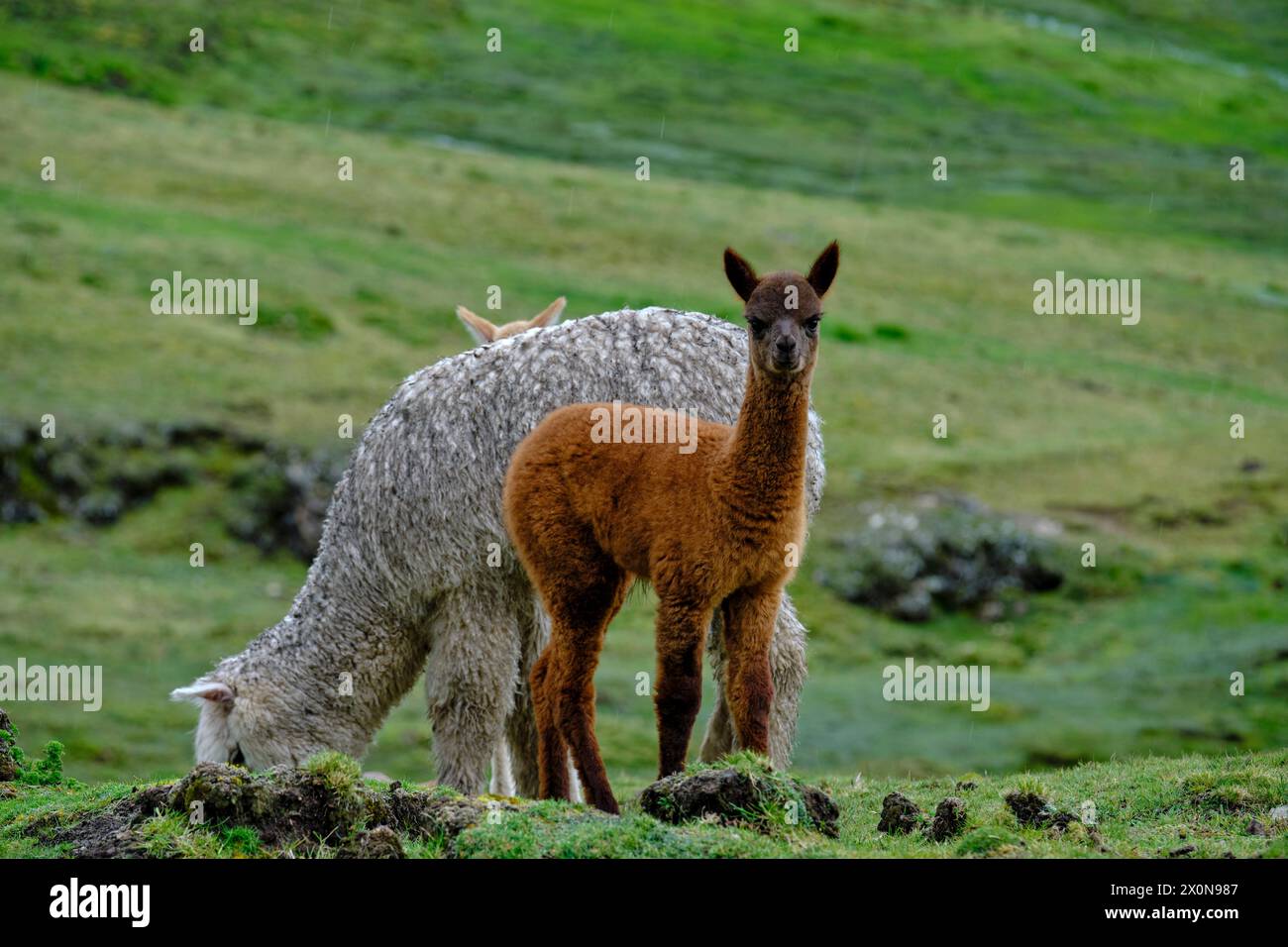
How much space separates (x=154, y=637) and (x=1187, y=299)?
47.8 m

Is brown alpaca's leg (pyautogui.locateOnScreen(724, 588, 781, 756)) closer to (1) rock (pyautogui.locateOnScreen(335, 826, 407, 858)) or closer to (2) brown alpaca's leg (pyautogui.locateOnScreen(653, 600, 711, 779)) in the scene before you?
(2) brown alpaca's leg (pyautogui.locateOnScreen(653, 600, 711, 779))

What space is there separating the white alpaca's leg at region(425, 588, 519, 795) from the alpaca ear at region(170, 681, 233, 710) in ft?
4.41

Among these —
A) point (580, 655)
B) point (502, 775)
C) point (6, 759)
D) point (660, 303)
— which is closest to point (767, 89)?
point (660, 303)

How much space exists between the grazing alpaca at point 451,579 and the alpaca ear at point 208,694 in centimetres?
2

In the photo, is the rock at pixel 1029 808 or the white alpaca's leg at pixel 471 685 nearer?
the rock at pixel 1029 808

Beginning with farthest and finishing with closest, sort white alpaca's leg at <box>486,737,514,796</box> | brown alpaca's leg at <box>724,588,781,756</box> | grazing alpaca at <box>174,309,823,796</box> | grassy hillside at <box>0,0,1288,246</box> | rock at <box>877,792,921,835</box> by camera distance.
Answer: grassy hillside at <box>0,0,1288,246</box> < white alpaca's leg at <box>486,737,514,796</box> < grazing alpaca at <box>174,309,823,796</box> < rock at <box>877,792,921,835</box> < brown alpaca's leg at <box>724,588,781,756</box>

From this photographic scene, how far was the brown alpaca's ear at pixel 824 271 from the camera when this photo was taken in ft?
29.1

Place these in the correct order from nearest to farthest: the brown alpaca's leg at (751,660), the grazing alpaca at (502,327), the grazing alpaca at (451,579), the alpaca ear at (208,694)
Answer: the brown alpaca's leg at (751,660), the alpaca ear at (208,694), the grazing alpaca at (451,579), the grazing alpaca at (502,327)

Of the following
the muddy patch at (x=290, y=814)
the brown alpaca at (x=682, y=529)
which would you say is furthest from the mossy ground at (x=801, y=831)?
the brown alpaca at (x=682, y=529)

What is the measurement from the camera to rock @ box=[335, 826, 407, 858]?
811 cm

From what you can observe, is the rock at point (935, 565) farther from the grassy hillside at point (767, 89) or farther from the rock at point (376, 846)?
the grassy hillside at point (767, 89)

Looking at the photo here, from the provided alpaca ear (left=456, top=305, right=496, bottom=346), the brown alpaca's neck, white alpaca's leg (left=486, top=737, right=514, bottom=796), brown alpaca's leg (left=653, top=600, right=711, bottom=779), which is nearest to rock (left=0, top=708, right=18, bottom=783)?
white alpaca's leg (left=486, top=737, right=514, bottom=796)

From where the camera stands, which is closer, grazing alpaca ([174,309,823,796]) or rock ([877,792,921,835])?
rock ([877,792,921,835])

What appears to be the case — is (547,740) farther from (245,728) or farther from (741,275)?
(741,275)
